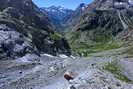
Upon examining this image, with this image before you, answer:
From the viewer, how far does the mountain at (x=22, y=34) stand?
112 meters

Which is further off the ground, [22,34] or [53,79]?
[22,34]

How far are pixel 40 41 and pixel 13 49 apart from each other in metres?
35.2

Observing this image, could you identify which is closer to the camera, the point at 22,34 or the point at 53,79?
the point at 53,79

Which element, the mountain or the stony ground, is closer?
the stony ground

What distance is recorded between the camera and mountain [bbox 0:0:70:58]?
111562mm

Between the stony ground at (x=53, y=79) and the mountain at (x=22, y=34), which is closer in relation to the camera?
the stony ground at (x=53, y=79)

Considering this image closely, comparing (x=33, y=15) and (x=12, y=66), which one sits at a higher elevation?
(x=33, y=15)

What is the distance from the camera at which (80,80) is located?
4456 centimetres

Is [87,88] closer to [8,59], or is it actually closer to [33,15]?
[8,59]

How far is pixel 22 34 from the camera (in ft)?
421

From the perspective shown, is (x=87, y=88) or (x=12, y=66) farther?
(x=12, y=66)

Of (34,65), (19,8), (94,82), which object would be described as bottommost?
(34,65)

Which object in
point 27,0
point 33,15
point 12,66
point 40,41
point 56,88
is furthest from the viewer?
point 27,0

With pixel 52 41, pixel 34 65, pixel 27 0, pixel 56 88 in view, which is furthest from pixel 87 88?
pixel 27 0
